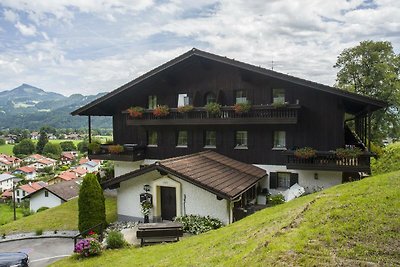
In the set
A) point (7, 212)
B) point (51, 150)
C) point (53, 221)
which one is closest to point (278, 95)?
point (53, 221)

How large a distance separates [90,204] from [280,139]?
11763 mm

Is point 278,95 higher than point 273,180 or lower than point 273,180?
higher

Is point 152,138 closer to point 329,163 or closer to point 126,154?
point 126,154

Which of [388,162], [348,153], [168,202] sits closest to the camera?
[168,202]

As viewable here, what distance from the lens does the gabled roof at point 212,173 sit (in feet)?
51.6

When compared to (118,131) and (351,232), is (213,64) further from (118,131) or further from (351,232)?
(351,232)

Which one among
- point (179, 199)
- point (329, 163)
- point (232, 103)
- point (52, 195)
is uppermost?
point (232, 103)

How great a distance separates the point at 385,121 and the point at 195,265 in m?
27.6

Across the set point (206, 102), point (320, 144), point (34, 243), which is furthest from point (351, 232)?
point (206, 102)

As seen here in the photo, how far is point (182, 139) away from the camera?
2420 cm

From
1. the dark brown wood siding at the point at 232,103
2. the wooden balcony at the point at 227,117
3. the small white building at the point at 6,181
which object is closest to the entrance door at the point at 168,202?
the wooden balcony at the point at 227,117

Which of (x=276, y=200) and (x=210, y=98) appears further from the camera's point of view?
(x=210, y=98)

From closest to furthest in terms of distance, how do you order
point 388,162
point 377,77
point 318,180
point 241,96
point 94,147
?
1. point 318,180
2. point 388,162
3. point 241,96
4. point 94,147
5. point 377,77

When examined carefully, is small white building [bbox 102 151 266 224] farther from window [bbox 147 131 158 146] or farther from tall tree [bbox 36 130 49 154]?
tall tree [bbox 36 130 49 154]
